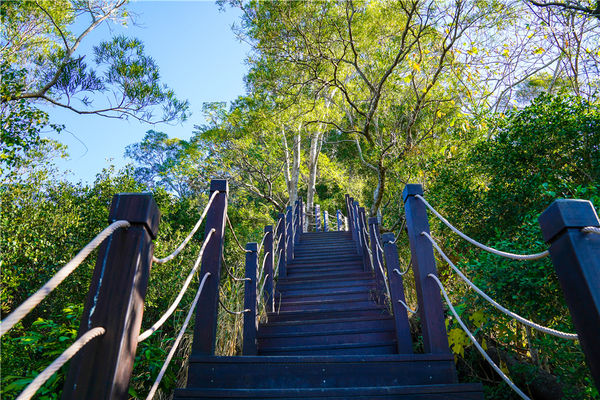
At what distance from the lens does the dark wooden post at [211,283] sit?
1.89 metres

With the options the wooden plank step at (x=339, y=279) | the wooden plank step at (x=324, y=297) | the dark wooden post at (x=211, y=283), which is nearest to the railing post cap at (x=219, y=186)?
the dark wooden post at (x=211, y=283)

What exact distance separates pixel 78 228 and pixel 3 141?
311 cm

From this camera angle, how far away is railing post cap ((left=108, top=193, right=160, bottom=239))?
1003mm

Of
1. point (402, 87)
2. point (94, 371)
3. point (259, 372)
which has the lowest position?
point (259, 372)

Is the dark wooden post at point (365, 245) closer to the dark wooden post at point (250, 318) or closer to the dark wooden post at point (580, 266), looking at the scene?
the dark wooden post at point (250, 318)

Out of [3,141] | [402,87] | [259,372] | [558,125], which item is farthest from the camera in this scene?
[402,87]

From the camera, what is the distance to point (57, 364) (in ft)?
2.23

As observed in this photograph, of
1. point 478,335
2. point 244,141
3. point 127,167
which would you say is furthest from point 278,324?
point 244,141

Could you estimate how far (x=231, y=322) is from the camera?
3.38 meters

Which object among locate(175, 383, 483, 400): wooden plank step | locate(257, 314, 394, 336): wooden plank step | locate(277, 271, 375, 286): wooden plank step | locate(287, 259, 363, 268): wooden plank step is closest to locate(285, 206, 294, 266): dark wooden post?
locate(287, 259, 363, 268): wooden plank step

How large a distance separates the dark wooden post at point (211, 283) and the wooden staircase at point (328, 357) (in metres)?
0.09

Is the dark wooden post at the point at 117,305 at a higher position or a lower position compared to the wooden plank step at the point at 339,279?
lower

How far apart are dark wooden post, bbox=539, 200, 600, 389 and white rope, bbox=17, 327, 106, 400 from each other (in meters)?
1.18

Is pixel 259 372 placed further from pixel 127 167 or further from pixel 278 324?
pixel 127 167
